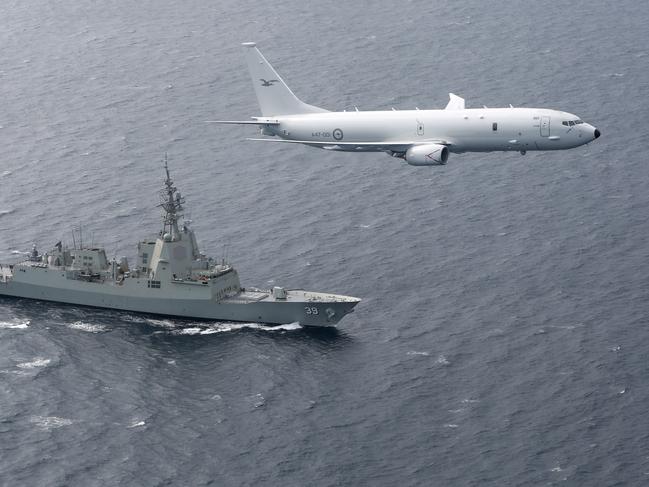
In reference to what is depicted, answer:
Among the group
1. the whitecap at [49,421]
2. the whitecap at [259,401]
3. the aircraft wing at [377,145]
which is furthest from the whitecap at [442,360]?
the whitecap at [49,421]

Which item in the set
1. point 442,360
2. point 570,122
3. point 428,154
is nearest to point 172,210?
point 428,154

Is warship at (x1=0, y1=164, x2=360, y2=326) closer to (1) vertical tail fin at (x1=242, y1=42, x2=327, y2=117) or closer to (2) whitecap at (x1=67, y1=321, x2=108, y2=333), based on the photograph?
(2) whitecap at (x1=67, y1=321, x2=108, y2=333)

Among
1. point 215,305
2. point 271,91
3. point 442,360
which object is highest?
point 271,91

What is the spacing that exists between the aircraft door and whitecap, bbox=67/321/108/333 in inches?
2234

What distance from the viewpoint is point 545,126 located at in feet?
510

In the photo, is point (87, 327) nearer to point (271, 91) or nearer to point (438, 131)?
point (271, 91)

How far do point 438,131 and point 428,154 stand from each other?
3.41 meters

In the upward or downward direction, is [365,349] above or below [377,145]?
below

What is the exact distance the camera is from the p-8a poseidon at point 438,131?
155375 mm

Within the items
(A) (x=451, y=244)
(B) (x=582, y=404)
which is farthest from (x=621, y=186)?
(B) (x=582, y=404)

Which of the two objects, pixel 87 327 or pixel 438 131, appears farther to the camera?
pixel 87 327

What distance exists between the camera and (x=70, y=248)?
610 feet

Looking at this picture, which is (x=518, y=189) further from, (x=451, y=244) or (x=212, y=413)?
(x=212, y=413)

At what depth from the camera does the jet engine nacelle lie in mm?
155125
